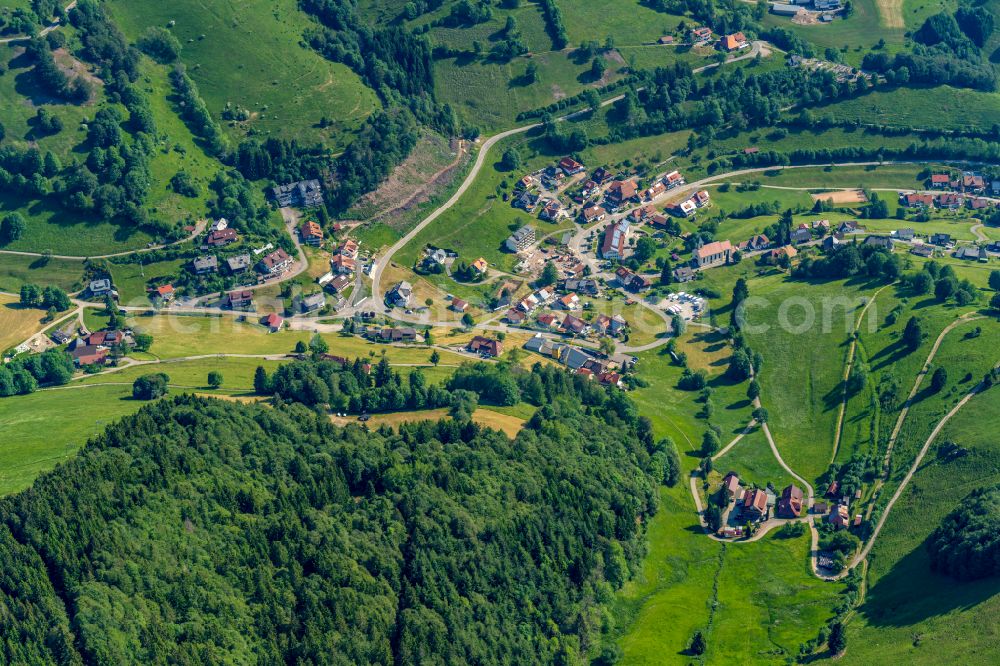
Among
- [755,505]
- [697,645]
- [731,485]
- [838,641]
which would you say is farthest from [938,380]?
[697,645]

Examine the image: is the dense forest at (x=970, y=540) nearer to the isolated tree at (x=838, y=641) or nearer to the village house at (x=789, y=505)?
the isolated tree at (x=838, y=641)

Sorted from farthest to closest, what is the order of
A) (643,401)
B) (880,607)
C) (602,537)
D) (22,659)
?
(643,401) < (602,537) < (880,607) < (22,659)

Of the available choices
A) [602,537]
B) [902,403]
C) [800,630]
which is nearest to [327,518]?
[602,537]

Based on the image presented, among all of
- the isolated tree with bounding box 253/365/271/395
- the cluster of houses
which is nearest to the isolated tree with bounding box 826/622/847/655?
the cluster of houses

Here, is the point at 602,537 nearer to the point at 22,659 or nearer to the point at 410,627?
the point at 410,627

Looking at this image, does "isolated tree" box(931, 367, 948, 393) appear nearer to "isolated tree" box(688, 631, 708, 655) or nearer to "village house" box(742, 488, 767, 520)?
"village house" box(742, 488, 767, 520)

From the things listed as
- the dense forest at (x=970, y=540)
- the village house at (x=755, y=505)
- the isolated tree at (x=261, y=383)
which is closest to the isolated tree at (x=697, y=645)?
the village house at (x=755, y=505)
